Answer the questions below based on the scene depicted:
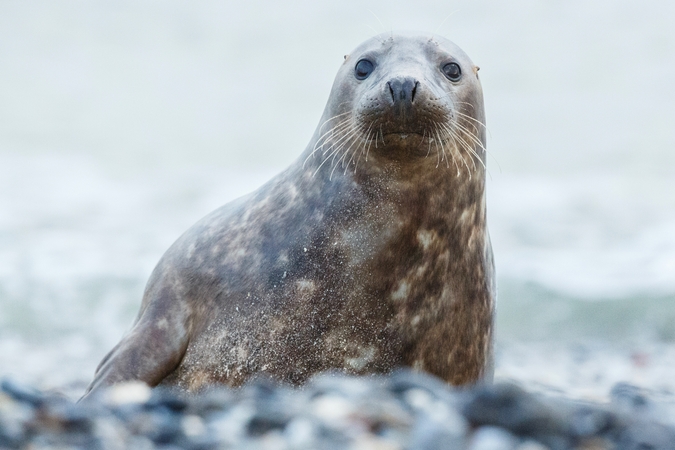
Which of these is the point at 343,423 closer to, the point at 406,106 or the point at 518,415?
the point at 518,415

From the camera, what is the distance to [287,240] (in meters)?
3.09

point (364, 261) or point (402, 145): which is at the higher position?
point (402, 145)

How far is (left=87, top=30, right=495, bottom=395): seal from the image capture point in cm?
291

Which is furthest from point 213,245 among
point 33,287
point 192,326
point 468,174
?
point 33,287

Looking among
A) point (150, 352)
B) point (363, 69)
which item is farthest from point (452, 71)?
point (150, 352)

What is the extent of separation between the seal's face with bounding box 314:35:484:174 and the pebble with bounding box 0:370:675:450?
1120 millimetres

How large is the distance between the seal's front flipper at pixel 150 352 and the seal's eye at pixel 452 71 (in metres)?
1.54

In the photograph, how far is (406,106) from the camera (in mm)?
2697

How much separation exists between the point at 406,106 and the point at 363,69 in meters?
0.52

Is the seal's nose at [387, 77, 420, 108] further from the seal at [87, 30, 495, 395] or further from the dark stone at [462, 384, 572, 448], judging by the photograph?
the dark stone at [462, 384, 572, 448]

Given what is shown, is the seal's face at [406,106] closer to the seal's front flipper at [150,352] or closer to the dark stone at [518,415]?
the seal's front flipper at [150,352]

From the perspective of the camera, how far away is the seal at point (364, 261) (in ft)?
Answer: 9.56

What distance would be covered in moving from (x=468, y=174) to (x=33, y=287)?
13.4m

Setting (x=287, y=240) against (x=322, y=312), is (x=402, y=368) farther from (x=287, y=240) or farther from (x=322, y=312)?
(x=287, y=240)
